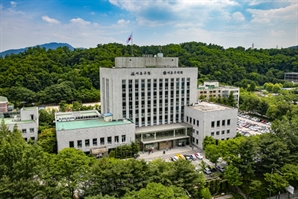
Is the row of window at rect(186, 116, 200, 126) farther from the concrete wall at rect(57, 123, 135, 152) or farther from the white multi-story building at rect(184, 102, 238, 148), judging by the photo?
the concrete wall at rect(57, 123, 135, 152)

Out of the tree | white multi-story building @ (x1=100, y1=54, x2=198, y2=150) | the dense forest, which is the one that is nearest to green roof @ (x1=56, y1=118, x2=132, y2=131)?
white multi-story building @ (x1=100, y1=54, x2=198, y2=150)

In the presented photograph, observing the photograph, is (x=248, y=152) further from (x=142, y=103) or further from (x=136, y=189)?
(x=142, y=103)

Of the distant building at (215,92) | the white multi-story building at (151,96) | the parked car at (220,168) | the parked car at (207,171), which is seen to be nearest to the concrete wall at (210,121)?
the white multi-story building at (151,96)

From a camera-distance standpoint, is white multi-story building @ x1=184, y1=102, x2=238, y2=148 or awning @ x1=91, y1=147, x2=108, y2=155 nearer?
awning @ x1=91, y1=147, x2=108, y2=155

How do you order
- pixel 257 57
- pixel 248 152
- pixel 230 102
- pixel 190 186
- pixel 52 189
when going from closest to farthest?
pixel 52 189
pixel 190 186
pixel 248 152
pixel 230 102
pixel 257 57

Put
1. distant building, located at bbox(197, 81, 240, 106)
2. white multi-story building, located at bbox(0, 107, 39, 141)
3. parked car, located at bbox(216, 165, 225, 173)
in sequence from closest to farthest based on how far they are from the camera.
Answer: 1. parked car, located at bbox(216, 165, 225, 173)
2. white multi-story building, located at bbox(0, 107, 39, 141)
3. distant building, located at bbox(197, 81, 240, 106)

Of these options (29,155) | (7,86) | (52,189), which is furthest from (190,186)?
(7,86)

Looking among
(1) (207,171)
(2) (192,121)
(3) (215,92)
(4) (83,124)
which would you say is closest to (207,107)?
(2) (192,121)
